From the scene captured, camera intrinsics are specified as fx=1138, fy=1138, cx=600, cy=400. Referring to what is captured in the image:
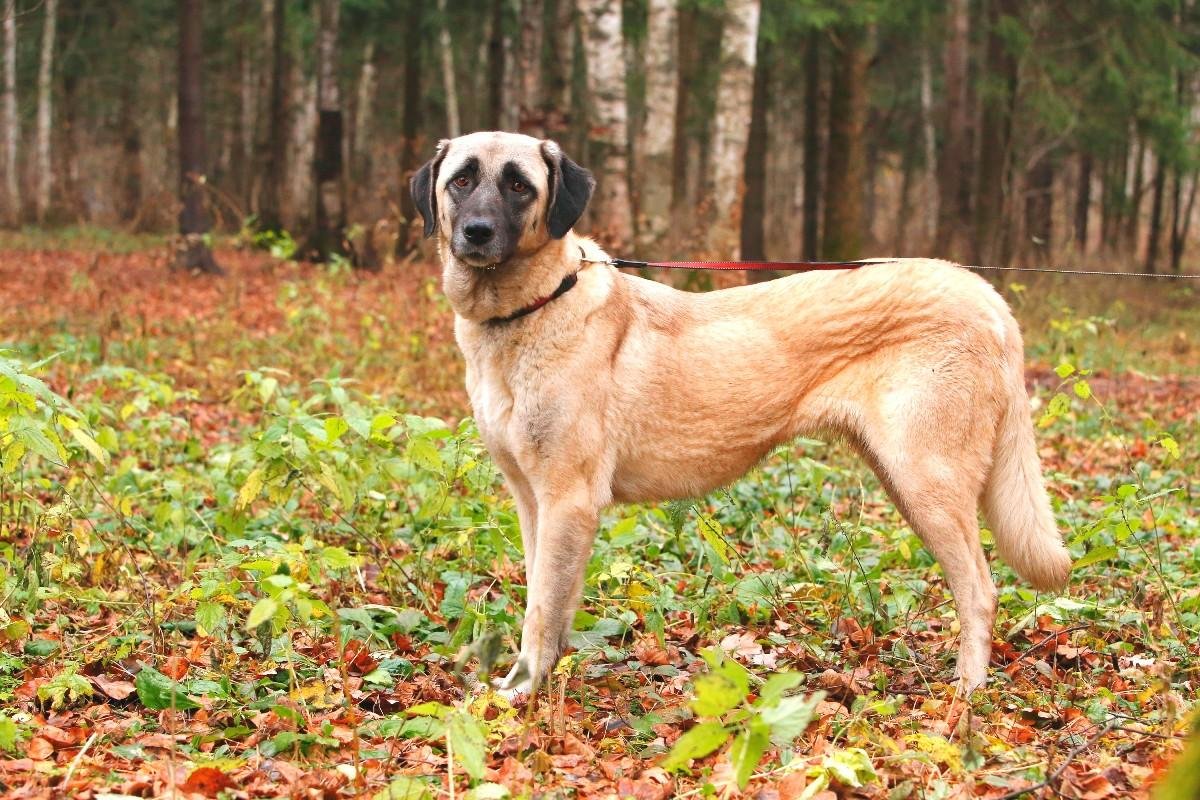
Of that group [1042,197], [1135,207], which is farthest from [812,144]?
[1135,207]

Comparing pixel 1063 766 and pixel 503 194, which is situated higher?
pixel 503 194

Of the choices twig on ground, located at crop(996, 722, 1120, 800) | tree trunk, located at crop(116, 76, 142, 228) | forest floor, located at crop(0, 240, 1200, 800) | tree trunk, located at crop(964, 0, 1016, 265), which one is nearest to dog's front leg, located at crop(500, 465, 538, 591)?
forest floor, located at crop(0, 240, 1200, 800)

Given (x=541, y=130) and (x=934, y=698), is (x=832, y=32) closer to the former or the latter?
(x=541, y=130)

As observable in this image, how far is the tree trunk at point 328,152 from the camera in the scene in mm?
18922

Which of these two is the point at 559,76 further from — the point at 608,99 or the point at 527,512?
the point at 527,512

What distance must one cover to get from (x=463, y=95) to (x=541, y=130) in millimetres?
24272

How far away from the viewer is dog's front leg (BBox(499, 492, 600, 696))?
431 cm

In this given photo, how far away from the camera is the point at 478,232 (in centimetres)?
424

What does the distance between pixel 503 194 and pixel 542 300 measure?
1.43 feet

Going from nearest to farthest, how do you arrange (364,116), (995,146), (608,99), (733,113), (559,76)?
(608,99)
(733,113)
(559,76)
(995,146)
(364,116)

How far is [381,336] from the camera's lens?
10492 mm

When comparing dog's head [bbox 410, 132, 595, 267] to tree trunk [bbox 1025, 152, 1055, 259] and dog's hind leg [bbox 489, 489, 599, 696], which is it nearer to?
dog's hind leg [bbox 489, 489, 599, 696]

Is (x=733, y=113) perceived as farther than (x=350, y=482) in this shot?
Yes

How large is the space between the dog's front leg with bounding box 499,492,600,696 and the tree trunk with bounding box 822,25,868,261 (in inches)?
556
